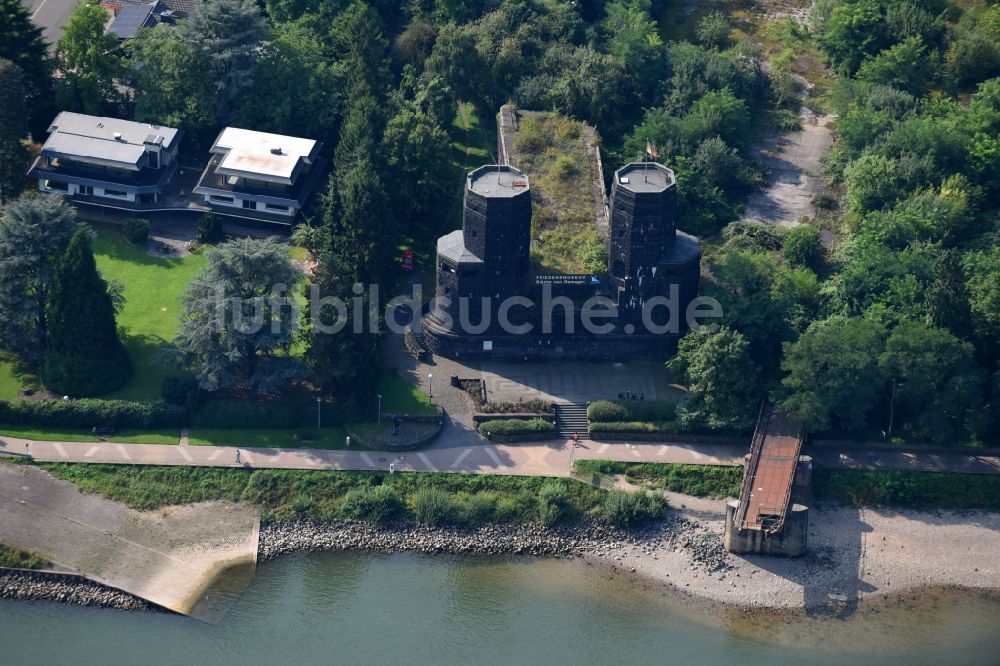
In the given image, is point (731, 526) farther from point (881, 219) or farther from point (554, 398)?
point (881, 219)

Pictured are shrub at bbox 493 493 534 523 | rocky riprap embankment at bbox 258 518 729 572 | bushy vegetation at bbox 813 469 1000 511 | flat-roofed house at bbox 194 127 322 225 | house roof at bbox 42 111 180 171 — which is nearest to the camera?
rocky riprap embankment at bbox 258 518 729 572

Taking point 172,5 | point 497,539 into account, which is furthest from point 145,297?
point 172,5

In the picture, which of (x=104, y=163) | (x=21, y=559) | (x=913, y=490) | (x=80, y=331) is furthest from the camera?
(x=104, y=163)

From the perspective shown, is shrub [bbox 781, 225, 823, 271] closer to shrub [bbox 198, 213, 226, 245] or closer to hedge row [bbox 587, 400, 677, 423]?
hedge row [bbox 587, 400, 677, 423]

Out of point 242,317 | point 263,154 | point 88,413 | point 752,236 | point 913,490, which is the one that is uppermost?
point 263,154

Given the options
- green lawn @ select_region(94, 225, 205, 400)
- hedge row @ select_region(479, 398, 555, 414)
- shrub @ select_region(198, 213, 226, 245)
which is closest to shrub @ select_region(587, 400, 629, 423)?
hedge row @ select_region(479, 398, 555, 414)

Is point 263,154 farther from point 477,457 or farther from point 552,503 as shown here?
Result: point 552,503
